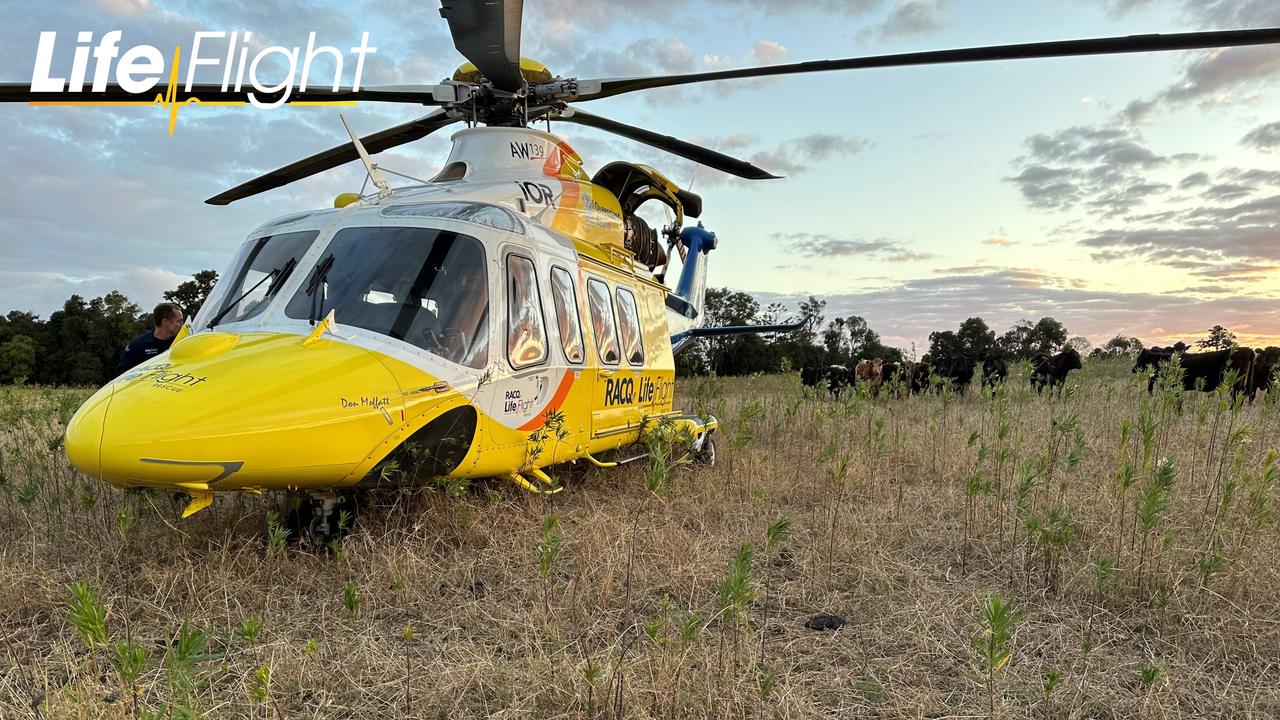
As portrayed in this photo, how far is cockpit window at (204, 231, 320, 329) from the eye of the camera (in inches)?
183

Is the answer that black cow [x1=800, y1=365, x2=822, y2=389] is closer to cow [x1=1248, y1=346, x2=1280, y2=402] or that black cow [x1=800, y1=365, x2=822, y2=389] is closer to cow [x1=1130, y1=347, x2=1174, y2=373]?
cow [x1=1130, y1=347, x2=1174, y2=373]

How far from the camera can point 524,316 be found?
5.05m

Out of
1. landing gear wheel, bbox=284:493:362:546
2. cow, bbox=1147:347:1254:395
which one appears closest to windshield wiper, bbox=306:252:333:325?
landing gear wheel, bbox=284:493:362:546

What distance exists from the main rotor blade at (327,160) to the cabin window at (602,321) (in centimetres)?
236

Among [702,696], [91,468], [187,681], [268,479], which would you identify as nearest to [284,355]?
[268,479]

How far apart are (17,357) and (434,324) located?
3999 centimetres

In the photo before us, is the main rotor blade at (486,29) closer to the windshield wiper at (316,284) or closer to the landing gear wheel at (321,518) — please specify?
the windshield wiper at (316,284)

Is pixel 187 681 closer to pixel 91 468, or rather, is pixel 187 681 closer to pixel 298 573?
pixel 91 468

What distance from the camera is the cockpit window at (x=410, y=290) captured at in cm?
431

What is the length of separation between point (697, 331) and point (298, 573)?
23.9ft

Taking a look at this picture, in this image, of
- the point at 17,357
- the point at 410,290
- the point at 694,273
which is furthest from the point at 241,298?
the point at 17,357

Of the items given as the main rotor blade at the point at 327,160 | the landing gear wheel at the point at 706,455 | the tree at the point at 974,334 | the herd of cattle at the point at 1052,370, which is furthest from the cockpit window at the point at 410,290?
the tree at the point at 974,334

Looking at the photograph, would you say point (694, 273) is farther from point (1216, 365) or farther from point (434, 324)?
→ point (1216, 365)

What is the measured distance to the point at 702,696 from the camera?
2781 mm
